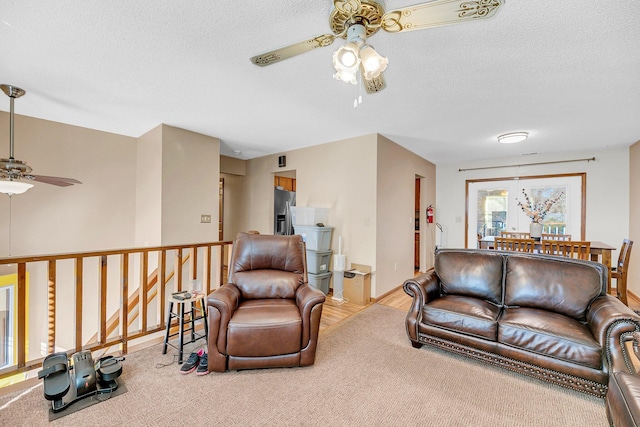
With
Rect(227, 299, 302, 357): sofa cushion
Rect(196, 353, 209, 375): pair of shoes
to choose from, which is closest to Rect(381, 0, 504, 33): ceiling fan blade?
Rect(227, 299, 302, 357): sofa cushion

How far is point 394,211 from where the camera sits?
438 cm

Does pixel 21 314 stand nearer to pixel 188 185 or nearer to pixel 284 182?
pixel 188 185

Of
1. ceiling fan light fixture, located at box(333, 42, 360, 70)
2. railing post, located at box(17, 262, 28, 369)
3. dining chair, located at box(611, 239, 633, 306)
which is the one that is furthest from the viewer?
dining chair, located at box(611, 239, 633, 306)

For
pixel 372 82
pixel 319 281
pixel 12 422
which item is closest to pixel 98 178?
pixel 12 422

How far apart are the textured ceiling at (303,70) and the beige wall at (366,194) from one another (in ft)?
1.53

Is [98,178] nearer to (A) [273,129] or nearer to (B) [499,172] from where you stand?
(A) [273,129]

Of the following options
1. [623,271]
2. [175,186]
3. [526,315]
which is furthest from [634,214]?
[175,186]

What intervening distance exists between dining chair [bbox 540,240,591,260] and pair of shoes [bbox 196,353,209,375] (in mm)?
4077

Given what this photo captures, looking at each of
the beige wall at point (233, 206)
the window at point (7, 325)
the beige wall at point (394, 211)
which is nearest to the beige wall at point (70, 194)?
the window at point (7, 325)

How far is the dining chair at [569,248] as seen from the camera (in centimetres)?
324

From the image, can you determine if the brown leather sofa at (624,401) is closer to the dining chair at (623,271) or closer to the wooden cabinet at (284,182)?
the dining chair at (623,271)

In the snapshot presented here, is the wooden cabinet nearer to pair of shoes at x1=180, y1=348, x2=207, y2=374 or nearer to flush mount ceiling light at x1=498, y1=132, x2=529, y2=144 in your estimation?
pair of shoes at x1=180, y1=348, x2=207, y2=374

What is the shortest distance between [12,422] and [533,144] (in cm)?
640

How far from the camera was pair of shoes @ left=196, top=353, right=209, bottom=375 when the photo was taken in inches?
80.6
